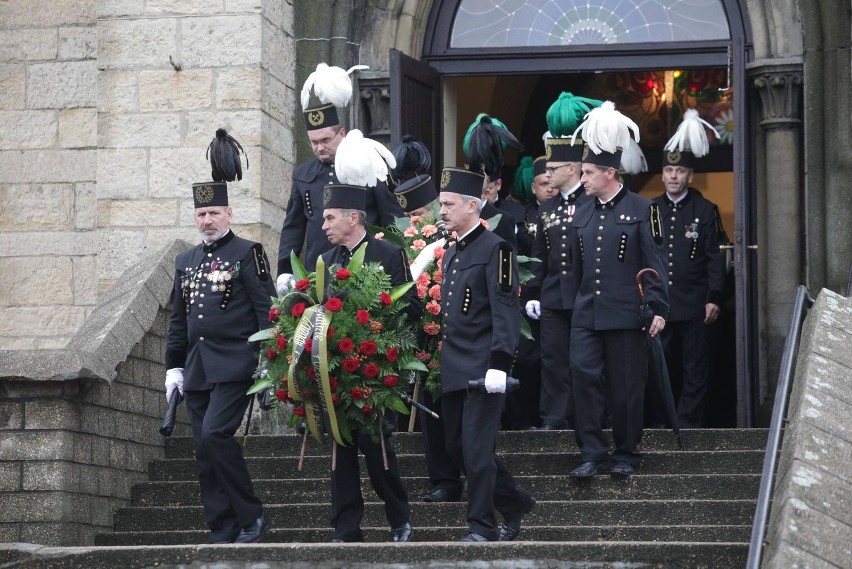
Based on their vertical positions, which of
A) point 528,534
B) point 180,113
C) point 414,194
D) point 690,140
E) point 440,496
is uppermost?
point 180,113

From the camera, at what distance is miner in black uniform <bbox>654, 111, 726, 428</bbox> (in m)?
11.4

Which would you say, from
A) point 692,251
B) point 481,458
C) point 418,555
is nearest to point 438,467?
point 481,458

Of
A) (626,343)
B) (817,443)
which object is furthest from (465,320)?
(817,443)

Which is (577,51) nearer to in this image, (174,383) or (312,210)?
(312,210)

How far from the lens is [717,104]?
1484 cm

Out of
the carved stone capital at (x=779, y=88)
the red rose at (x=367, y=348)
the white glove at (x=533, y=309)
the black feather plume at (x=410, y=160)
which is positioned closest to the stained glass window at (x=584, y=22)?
the carved stone capital at (x=779, y=88)

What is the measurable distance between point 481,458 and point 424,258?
1654 mm

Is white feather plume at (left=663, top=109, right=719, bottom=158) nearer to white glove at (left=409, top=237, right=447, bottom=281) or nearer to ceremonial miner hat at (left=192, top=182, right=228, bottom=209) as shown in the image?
white glove at (left=409, top=237, right=447, bottom=281)

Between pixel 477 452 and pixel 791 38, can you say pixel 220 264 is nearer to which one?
pixel 477 452

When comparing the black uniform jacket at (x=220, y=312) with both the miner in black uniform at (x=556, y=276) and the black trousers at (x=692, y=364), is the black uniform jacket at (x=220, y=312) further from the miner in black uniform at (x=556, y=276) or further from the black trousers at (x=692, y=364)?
the black trousers at (x=692, y=364)

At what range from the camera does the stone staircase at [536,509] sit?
6.93 metres

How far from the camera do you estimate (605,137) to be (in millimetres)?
8992

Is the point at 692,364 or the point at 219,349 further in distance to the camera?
the point at 692,364

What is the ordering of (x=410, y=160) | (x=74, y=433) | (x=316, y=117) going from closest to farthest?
(x=74, y=433)
(x=316, y=117)
(x=410, y=160)
